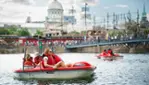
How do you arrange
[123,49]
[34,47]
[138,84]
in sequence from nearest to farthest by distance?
1. [138,84]
2. [123,49]
3. [34,47]

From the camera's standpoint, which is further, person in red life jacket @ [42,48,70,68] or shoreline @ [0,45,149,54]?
shoreline @ [0,45,149,54]

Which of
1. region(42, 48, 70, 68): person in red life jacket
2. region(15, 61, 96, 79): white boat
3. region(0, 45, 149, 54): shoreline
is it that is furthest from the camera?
region(0, 45, 149, 54): shoreline

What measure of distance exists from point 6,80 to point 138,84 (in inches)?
377

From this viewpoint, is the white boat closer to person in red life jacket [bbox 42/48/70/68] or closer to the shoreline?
person in red life jacket [bbox 42/48/70/68]

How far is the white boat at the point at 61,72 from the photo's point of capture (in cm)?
2977

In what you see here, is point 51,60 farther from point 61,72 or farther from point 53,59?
point 61,72

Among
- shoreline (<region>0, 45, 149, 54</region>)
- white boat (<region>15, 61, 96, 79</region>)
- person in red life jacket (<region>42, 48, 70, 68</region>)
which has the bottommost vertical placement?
shoreline (<region>0, 45, 149, 54</region>)

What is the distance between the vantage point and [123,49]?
9144cm

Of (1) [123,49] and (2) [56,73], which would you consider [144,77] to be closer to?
(2) [56,73]

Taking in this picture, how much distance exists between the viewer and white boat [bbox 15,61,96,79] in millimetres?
29766

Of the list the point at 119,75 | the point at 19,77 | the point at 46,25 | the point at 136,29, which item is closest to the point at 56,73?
the point at 19,77

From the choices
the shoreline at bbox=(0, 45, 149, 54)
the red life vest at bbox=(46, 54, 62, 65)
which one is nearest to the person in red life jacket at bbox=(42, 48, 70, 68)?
the red life vest at bbox=(46, 54, 62, 65)

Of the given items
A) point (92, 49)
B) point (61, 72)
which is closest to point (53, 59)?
point (61, 72)

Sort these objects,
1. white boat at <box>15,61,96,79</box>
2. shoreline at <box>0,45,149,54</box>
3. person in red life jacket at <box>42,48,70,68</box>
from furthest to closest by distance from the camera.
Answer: shoreline at <box>0,45,149,54</box> < person in red life jacket at <box>42,48,70,68</box> < white boat at <box>15,61,96,79</box>
